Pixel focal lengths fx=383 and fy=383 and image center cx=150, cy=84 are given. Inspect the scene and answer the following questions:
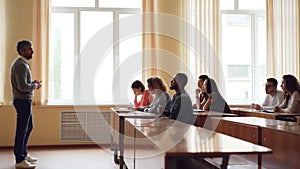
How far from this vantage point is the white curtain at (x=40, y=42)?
6230 millimetres

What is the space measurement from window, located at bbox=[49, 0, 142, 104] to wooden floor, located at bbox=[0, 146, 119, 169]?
3.09 feet

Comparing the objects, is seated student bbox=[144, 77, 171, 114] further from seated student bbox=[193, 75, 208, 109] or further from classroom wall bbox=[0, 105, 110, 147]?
classroom wall bbox=[0, 105, 110, 147]

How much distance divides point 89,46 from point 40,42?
87cm

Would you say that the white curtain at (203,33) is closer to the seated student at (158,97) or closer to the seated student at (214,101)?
the seated student at (214,101)

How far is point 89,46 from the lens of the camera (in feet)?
22.0

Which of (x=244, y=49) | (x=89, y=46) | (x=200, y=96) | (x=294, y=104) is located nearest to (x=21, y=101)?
(x=89, y=46)

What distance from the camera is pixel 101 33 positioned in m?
6.78

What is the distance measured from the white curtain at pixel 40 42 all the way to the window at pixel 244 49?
10.2 feet

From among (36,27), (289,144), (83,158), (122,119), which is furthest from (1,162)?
(289,144)

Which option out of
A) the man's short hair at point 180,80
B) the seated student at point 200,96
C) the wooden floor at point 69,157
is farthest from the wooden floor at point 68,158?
the seated student at point 200,96

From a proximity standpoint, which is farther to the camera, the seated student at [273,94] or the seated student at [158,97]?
the seated student at [273,94]

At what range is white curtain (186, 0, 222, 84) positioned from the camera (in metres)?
6.64

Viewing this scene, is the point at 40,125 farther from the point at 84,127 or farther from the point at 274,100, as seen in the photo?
the point at 274,100

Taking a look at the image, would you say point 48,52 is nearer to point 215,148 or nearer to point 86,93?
point 86,93
